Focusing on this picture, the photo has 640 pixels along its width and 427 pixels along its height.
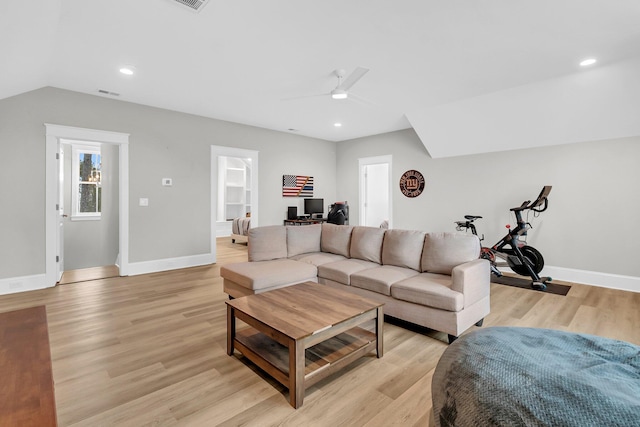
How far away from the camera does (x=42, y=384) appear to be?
0.72 m

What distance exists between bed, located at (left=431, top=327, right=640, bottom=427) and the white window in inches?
283

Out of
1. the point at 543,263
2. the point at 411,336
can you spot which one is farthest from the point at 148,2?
the point at 543,263

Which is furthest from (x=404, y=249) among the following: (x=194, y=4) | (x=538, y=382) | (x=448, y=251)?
(x=194, y=4)

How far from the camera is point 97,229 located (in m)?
6.09

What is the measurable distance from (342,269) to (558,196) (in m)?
3.86

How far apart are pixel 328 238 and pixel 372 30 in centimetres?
262

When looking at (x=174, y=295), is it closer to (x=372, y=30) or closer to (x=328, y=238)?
(x=328, y=238)

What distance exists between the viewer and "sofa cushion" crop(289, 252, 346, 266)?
151 inches

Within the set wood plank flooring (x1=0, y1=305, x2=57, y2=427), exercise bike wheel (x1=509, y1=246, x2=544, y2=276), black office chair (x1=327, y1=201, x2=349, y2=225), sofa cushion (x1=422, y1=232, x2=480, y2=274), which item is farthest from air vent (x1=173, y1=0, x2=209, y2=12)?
black office chair (x1=327, y1=201, x2=349, y2=225)

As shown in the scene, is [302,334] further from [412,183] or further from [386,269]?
[412,183]

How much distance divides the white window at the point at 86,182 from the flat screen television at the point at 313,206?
442 cm

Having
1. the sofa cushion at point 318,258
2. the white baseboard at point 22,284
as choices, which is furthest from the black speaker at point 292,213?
the white baseboard at point 22,284

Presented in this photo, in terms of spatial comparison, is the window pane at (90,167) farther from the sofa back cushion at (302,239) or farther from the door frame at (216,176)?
the sofa back cushion at (302,239)

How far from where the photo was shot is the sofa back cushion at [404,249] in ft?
11.1
